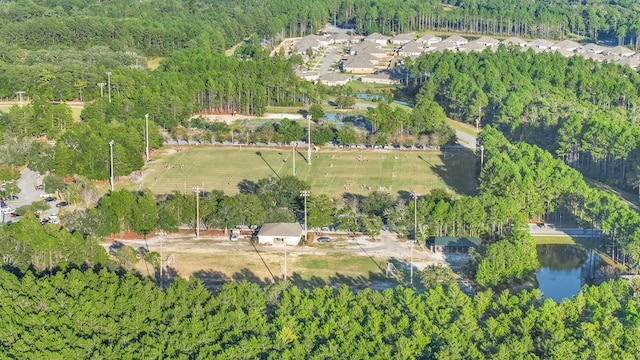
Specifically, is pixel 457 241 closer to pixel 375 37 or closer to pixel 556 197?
pixel 556 197

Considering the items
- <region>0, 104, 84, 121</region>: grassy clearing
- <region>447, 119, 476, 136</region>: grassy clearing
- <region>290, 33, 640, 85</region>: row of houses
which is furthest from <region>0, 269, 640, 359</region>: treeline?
<region>290, 33, 640, 85</region>: row of houses

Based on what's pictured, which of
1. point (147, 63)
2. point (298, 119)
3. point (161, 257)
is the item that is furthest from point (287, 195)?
point (147, 63)

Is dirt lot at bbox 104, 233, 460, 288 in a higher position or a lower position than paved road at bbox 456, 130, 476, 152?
lower

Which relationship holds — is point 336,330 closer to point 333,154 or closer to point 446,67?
point 333,154

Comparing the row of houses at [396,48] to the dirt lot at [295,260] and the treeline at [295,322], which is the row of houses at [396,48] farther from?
the treeline at [295,322]

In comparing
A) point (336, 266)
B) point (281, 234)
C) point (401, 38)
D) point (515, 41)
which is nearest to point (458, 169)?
point (281, 234)

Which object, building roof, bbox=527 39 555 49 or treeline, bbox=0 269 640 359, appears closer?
treeline, bbox=0 269 640 359

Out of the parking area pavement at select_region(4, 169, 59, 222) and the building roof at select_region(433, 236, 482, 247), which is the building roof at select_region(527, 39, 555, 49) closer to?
the building roof at select_region(433, 236, 482, 247)
